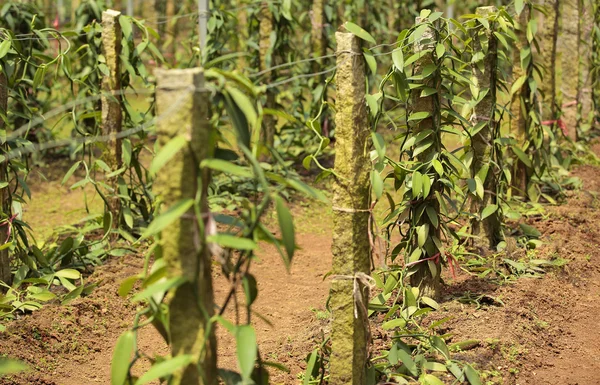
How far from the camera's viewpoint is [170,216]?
1.56 metres

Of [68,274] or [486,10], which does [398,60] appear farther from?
[68,274]

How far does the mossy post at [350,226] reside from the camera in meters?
2.16

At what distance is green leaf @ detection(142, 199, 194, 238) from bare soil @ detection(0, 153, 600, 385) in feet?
3.45

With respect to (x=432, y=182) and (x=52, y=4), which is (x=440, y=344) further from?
(x=52, y=4)

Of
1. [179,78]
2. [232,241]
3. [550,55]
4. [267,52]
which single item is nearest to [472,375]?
[232,241]

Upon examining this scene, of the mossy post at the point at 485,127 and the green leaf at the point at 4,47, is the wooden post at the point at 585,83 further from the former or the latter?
the green leaf at the point at 4,47

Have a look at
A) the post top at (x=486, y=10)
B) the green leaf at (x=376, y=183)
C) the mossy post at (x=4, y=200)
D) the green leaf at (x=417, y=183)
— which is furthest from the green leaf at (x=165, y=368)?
the post top at (x=486, y=10)

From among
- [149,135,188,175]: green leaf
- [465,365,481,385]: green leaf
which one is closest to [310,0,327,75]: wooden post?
[465,365,481,385]: green leaf

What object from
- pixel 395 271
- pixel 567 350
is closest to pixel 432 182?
pixel 395 271

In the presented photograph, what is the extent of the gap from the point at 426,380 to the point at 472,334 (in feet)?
1.54

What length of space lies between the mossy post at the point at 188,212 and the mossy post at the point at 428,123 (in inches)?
49.8

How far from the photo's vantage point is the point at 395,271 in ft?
9.18

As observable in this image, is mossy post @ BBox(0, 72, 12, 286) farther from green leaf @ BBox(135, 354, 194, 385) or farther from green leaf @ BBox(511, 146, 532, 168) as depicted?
green leaf @ BBox(511, 146, 532, 168)

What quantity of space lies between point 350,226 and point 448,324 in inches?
29.9
